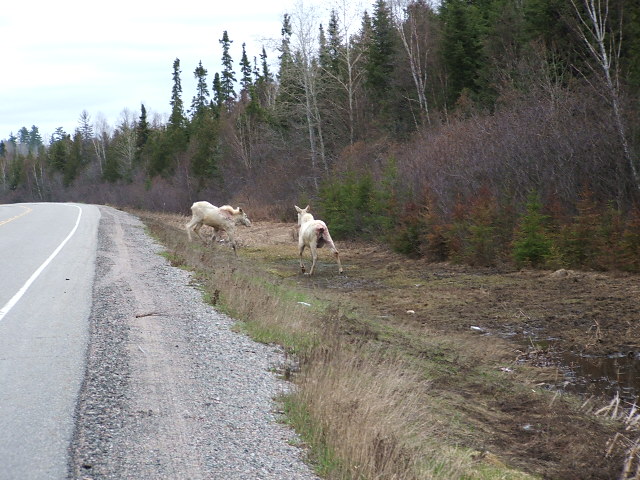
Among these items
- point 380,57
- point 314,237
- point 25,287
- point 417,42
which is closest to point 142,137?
point 380,57

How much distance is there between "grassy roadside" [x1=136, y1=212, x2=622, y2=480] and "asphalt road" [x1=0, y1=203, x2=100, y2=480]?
2179 mm

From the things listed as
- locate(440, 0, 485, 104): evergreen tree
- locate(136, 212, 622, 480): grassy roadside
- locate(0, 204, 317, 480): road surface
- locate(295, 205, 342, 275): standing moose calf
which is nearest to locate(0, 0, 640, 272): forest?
locate(440, 0, 485, 104): evergreen tree

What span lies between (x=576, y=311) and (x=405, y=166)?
1499cm

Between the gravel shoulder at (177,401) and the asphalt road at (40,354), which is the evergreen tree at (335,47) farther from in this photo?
the gravel shoulder at (177,401)

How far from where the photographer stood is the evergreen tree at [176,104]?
8419 cm

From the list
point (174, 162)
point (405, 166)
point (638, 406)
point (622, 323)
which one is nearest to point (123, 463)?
point (638, 406)

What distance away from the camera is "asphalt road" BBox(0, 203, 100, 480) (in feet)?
18.2

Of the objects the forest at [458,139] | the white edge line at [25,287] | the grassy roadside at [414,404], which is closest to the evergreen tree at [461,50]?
the forest at [458,139]

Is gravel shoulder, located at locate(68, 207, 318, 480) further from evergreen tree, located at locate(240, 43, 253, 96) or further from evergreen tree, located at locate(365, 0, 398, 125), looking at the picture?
evergreen tree, located at locate(240, 43, 253, 96)

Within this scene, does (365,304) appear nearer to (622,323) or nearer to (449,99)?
(622,323)

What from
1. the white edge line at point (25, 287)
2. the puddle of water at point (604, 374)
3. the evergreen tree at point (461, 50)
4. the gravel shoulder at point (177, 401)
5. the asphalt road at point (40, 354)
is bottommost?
the puddle of water at point (604, 374)

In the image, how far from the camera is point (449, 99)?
1597 inches

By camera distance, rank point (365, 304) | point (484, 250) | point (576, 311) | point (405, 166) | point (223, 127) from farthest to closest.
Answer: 1. point (223, 127)
2. point (405, 166)
3. point (484, 250)
4. point (365, 304)
5. point (576, 311)

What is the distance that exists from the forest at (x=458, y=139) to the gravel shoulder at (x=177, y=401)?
11.2 m
